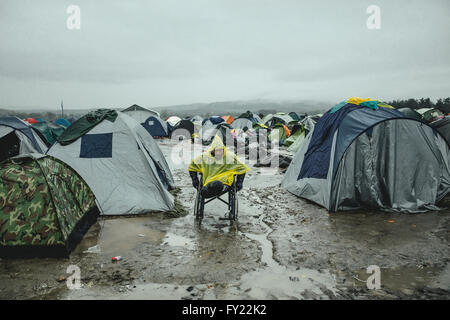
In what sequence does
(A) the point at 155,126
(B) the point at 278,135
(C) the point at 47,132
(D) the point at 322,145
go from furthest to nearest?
(A) the point at 155,126 < (B) the point at 278,135 < (C) the point at 47,132 < (D) the point at 322,145

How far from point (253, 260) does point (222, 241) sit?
2.90 feet

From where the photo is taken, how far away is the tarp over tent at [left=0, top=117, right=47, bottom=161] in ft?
32.5

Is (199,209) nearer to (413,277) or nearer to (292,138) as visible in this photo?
(413,277)

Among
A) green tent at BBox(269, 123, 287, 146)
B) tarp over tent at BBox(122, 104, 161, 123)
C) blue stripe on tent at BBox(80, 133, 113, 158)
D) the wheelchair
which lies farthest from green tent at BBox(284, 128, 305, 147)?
tarp over tent at BBox(122, 104, 161, 123)

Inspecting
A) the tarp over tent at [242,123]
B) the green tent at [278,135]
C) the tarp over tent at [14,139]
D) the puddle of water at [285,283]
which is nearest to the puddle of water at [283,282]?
the puddle of water at [285,283]

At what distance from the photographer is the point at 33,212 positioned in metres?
4.67

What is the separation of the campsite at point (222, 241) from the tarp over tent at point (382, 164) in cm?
6

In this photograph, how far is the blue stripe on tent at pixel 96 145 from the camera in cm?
706

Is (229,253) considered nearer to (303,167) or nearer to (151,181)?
(151,181)

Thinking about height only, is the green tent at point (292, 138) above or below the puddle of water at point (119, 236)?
above

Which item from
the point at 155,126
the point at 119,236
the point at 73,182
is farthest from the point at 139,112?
the point at 119,236

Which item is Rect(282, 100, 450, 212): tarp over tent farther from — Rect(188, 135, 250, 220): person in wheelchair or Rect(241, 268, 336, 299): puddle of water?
Rect(241, 268, 336, 299): puddle of water

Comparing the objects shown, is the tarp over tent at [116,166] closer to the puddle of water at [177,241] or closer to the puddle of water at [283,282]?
the puddle of water at [177,241]
